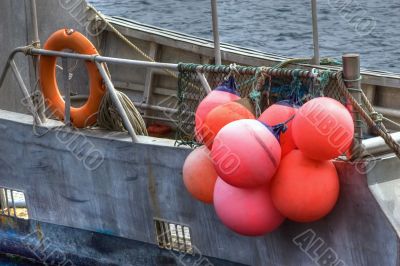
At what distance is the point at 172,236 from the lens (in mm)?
7102

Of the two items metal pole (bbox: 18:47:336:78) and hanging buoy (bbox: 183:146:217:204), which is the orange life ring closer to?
→ metal pole (bbox: 18:47:336:78)

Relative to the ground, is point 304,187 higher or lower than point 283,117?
lower

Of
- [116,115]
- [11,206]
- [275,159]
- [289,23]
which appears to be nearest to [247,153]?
[275,159]

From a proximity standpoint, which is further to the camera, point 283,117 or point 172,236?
point 172,236

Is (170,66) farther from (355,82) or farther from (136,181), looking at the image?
(355,82)

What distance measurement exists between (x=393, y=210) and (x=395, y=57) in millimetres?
17066

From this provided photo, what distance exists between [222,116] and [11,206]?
354cm

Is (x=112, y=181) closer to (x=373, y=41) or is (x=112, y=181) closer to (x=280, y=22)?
(x=373, y=41)

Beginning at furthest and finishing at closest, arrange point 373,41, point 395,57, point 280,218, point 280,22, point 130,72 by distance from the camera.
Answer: point 280,22 < point 373,41 < point 395,57 < point 130,72 < point 280,218

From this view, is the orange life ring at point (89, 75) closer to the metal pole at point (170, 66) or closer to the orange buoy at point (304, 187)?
the metal pole at point (170, 66)

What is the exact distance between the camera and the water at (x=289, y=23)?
2298 cm

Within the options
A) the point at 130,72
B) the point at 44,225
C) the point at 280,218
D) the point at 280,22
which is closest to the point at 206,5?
the point at 280,22

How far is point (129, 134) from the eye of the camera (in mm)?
7125

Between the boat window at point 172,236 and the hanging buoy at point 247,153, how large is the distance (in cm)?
165
